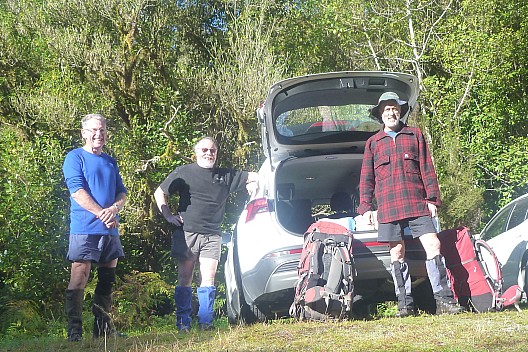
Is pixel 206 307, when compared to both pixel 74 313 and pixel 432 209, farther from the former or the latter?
pixel 432 209

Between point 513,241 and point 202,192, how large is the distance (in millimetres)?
4368

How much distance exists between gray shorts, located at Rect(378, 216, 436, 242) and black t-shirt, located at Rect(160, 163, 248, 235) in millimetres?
1555

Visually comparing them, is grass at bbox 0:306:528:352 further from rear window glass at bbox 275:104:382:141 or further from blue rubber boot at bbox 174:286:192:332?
rear window glass at bbox 275:104:382:141

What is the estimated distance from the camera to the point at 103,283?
18.5 feet

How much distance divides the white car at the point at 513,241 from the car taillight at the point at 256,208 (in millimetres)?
3754

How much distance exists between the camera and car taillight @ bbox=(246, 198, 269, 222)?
235 inches

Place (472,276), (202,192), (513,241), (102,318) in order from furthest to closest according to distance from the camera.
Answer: (513,241) < (202,192) < (472,276) < (102,318)

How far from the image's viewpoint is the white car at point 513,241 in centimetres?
817

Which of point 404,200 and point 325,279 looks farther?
point 404,200

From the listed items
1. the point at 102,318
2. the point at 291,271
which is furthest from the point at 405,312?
the point at 102,318

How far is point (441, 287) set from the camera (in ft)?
17.8

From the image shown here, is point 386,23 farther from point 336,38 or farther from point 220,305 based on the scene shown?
point 220,305

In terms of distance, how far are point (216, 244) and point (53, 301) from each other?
381 inches

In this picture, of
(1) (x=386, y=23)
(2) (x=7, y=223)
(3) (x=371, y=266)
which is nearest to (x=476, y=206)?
(1) (x=386, y=23)
